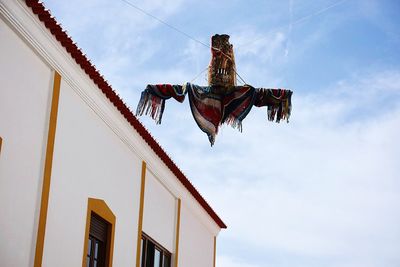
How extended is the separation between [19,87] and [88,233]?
10.1 feet

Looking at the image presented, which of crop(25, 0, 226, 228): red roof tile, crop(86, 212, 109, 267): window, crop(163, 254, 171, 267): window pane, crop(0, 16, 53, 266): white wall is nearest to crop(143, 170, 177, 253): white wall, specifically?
crop(163, 254, 171, 267): window pane

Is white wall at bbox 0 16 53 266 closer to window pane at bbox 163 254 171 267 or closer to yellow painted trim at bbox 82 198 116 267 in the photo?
yellow painted trim at bbox 82 198 116 267

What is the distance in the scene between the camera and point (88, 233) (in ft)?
40.3

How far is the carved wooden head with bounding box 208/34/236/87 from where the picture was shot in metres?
13.7

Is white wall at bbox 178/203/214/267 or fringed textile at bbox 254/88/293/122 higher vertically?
fringed textile at bbox 254/88/293/122

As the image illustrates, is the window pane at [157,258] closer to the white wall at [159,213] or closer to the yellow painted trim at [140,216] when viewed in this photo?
the white wall at [159,213]

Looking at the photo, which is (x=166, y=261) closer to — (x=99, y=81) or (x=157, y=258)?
(x=157, y=258)

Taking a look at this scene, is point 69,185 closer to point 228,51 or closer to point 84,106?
point 84,106

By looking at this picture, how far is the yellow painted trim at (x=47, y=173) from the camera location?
1039 centimetres

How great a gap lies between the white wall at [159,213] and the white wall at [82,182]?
2.64 feet

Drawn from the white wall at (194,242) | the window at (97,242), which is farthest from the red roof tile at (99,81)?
the window at (97,242)

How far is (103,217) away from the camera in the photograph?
42.3 ft

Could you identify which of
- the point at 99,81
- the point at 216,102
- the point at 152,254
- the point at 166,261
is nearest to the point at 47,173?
the point at 99,81

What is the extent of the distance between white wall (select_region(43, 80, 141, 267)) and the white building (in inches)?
0.6
